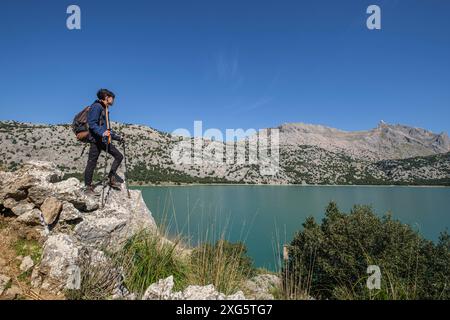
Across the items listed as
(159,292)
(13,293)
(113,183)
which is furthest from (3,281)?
(113,183)

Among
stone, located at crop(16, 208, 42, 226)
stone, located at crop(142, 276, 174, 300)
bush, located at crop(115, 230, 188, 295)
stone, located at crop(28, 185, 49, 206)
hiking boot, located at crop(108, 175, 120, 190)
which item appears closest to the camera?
stone, located at crop(142, 276, 174, 300)

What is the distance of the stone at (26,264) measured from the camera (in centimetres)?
388

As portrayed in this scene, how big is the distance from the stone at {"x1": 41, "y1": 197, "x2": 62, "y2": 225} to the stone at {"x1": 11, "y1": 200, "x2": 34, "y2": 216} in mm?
185

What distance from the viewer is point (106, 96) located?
6.34m

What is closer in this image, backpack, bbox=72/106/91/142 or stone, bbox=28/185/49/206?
stone, bbox=28/185/49/206

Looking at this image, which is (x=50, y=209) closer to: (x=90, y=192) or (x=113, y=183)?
(x=90, y=192)

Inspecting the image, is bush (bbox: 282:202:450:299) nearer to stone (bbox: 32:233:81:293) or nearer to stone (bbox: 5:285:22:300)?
stone (bbox: 32:233:81:293)

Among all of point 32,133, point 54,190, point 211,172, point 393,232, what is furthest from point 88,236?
point 211,172

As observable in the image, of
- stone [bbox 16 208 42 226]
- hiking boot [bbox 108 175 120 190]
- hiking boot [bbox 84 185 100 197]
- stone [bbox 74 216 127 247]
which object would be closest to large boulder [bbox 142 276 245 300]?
stone [bbox 74 216 127 247]

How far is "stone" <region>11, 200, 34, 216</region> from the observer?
473 centimetres

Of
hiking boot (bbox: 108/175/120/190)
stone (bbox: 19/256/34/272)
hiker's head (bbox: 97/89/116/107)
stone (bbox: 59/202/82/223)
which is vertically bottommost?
stone (bbox: 19/256/34/272)

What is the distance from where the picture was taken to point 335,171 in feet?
612

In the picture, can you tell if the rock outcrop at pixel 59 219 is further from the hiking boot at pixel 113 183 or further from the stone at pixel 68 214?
the hiking boot at pixel 113 183

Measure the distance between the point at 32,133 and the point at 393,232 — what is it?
140 metres
